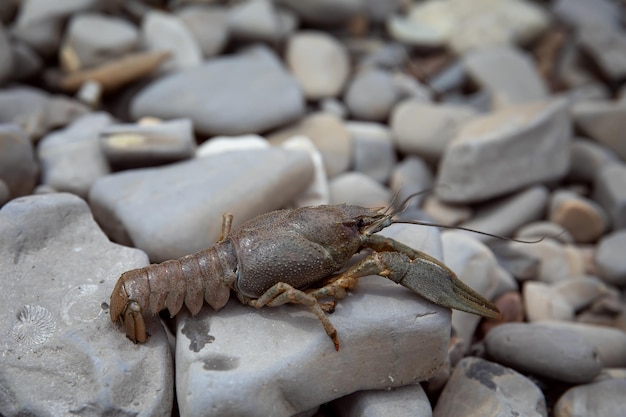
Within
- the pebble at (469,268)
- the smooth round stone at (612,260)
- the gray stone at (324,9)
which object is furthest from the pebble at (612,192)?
the gray stone at (324,9)

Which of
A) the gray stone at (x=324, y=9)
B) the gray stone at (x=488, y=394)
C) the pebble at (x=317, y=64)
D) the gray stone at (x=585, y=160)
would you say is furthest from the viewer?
the gray stone at (x=324, y=9)

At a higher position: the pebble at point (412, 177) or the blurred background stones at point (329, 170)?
the blurred background stones at point (329, 170)

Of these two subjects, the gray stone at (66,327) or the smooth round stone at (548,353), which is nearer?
the gray stone at (66,327)

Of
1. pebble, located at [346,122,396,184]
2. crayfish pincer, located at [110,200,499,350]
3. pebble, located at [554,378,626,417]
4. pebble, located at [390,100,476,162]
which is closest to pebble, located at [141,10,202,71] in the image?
pebble, located at [346,122,396,184]

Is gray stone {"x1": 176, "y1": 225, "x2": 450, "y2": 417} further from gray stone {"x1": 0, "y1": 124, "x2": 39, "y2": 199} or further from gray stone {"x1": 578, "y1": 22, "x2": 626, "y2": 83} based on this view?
gray stone {"x1": 578, "y1": 22, "x2": 626, "y2": 83}

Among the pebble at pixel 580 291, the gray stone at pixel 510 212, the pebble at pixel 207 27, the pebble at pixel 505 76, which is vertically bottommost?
the pebble at pixel 580 291

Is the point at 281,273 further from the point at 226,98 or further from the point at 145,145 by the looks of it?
the point at 226,98

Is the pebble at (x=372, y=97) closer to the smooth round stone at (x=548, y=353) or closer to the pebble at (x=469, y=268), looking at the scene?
the pebble at (x=469, y=268)

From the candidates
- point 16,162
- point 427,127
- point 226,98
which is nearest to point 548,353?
point 427,127
